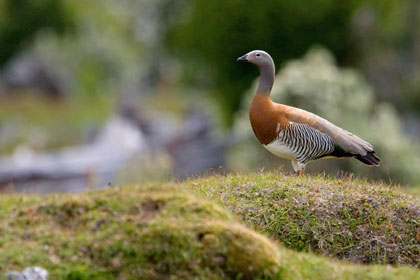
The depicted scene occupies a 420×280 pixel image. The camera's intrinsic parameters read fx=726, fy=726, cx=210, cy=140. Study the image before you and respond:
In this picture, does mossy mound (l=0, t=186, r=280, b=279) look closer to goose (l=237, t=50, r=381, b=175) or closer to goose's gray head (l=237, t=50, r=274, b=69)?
goose (l=237, t=50, r=381, b=175)

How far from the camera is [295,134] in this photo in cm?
1143

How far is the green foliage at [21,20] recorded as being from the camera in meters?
56.4

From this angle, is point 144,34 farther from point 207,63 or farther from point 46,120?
point 207,63

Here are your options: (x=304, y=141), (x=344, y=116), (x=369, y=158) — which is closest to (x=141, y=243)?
(x=304, y=141)

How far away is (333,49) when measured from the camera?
42.2m

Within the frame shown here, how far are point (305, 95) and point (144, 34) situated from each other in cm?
3876

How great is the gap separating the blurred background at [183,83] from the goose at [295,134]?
601 centimetres

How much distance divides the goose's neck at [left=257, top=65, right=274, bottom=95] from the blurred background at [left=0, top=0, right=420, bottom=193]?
19.5ft

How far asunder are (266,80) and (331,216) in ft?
8.68

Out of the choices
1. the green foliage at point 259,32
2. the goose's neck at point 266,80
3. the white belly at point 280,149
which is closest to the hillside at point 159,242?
the white belly at point 280,149

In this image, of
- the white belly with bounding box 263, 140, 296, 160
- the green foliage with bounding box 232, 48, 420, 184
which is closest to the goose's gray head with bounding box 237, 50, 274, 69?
the white belly with bounding box 263, 140, 296, 160

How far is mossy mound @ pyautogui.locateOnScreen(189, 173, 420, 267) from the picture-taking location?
10.2m

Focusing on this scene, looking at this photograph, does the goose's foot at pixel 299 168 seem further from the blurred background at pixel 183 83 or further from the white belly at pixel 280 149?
the blurred background at pixel 183 83

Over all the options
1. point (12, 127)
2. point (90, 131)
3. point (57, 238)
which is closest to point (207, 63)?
point (90, 131)
